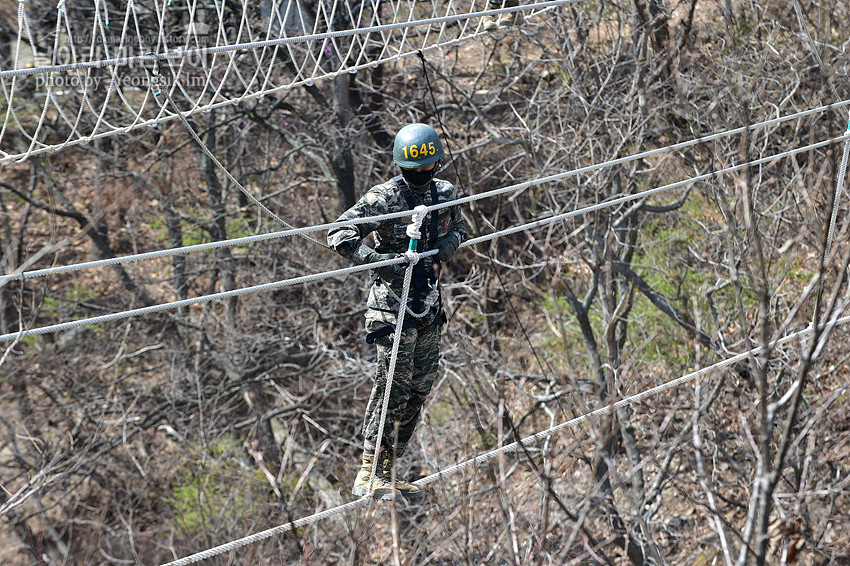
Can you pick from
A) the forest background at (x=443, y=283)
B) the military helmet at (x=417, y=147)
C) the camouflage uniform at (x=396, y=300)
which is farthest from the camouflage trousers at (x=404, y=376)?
the forest background at (x=443, y=283)

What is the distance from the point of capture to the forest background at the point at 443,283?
981 cm

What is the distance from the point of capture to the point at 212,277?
49.9 feet

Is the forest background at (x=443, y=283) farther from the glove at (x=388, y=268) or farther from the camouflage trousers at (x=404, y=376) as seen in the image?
the glove at (x=388, y=268)

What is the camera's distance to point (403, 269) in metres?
4.56

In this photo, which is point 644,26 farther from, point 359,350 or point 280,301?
point 280,301

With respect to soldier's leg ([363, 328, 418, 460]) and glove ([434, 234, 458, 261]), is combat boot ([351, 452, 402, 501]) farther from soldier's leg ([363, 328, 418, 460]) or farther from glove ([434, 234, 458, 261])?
glove ([434, 234, 458, 261])

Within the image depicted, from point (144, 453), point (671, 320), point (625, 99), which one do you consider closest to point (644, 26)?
point (625, 99)

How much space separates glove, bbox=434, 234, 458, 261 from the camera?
4.66 meters

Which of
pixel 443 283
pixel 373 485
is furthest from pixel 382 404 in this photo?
pixel 443 283

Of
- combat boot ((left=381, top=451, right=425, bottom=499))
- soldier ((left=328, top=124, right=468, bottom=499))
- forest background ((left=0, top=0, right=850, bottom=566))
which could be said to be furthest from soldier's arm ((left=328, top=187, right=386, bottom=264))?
forest background ((left=0, top=0, right=850, bottom=566))

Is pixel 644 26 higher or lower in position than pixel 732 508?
higher

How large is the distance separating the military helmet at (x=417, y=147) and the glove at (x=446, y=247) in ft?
1.42

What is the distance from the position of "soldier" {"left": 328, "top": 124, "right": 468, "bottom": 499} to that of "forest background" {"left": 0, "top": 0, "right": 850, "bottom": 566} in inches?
172

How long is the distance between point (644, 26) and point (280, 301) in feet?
26.7
